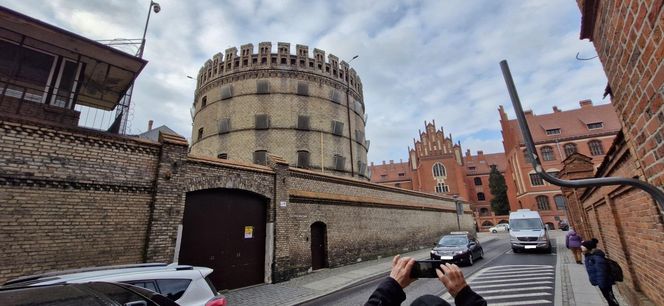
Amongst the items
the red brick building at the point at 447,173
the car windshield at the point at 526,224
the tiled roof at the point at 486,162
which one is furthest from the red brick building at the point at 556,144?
the car windshield at the point at 526,224

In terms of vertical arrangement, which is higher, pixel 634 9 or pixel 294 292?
pixel 634 9

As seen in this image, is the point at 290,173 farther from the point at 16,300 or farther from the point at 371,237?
the point at 16,300

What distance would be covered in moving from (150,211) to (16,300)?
7941mm

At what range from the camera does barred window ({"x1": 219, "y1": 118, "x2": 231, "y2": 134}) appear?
23375 millimetres

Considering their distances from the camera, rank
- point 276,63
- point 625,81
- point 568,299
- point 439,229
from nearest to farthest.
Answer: point 625,81 → point 568,299 → point 276,63 → point 439,229

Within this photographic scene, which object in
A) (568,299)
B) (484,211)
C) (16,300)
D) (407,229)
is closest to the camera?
(16,300)

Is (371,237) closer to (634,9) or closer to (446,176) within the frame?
(634,9)

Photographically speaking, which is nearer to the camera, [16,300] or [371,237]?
[16,300]

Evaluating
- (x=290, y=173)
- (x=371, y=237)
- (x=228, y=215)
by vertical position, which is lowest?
(x=371, y=237)

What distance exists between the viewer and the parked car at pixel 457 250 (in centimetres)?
1367

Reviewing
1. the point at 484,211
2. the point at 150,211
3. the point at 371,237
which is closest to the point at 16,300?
the point at 150,211

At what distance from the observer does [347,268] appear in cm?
1415

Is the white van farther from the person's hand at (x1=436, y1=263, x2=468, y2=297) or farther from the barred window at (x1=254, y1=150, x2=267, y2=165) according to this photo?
the person's hand at (x1=436, y1=263, x2=468, y2=297)

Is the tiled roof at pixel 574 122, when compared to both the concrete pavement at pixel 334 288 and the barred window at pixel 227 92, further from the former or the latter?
the barred window at pixel 227 92
